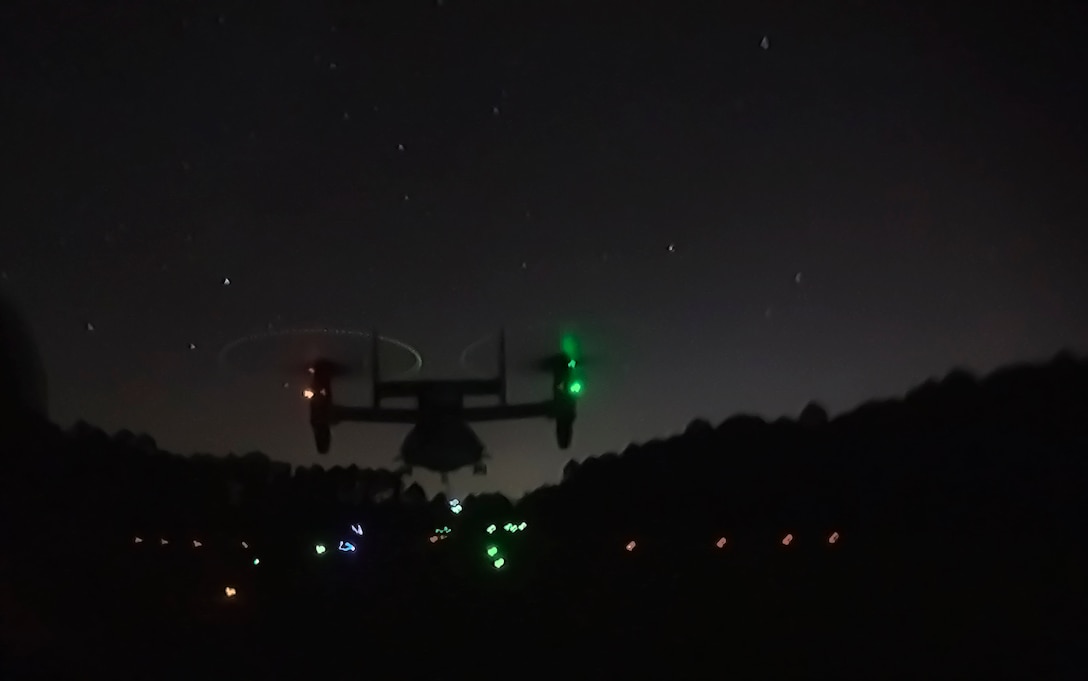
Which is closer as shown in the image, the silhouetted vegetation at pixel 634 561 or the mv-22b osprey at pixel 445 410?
the silhouetted vegetation at pixel 634 561

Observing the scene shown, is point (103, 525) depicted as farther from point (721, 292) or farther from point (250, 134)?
point (721, 292)

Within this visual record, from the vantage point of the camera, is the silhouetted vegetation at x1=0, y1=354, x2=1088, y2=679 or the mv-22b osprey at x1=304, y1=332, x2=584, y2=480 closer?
the silhouetted vegetation at x1=0, y1=354, x2=1088, y2=679

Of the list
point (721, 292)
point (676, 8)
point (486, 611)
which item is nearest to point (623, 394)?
point (721, 292)

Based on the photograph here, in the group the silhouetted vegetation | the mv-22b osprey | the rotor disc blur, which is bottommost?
the silhouetted vegetation

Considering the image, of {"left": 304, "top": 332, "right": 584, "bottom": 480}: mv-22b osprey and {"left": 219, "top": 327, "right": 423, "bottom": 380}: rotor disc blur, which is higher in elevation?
{"left": 219, "top": 327, "right": 423, "bottom": 380}: rotor disc blur

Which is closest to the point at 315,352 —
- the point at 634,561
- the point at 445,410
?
the point at 445,410

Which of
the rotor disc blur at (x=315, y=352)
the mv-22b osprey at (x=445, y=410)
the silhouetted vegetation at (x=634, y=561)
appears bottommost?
the silhouetted vegetation at (x=634, y=561)
